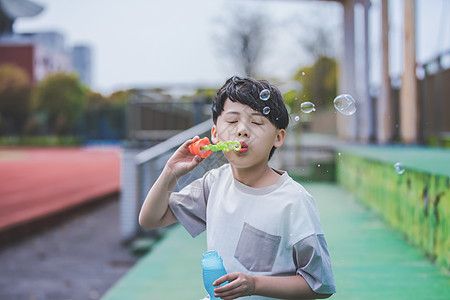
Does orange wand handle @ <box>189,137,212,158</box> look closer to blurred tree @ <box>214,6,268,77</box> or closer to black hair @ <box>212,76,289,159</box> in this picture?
black hair @ <box>212,76,289,159</box>

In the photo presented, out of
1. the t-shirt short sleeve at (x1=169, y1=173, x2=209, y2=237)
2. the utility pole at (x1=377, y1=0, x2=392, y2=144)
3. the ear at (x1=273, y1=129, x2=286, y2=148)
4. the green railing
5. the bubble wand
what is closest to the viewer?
the bubble wand

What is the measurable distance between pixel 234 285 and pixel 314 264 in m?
0.22

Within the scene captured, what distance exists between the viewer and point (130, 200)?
5605mm

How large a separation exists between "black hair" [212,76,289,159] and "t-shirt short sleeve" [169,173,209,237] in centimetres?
24

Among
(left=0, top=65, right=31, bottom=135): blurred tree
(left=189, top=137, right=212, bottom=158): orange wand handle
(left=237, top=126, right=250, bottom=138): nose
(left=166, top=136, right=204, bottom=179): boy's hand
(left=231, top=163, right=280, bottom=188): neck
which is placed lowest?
(left=231, top=163, right=280, bottom=188): neck

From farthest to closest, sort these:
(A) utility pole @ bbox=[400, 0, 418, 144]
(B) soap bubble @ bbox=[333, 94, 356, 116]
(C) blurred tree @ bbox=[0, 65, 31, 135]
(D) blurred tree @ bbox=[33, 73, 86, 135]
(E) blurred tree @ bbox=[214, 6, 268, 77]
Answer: (C) blurred tree @ bbox=[0, 65, 31, 135] < (D) blurred tree @ bbox=[33, 73, 86, 135] < (E) blurred tree @ bbox=[214, 6, 268, 77] < (A) utility pole @ bbox=[400, 0, 418, 144] < (B) soap bubble @ bbox=[333, 94, 356, 116]

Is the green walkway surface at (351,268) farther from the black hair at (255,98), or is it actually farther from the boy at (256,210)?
the black hair at (255,98)

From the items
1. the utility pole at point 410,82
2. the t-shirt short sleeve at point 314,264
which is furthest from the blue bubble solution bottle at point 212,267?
the utility pole at point 410,82

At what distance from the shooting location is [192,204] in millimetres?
1477

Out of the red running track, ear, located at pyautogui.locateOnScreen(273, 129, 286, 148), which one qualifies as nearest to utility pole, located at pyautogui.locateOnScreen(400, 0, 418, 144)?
ear, located at pyautogui.locateOnScreen(273, 129, 286, 148)

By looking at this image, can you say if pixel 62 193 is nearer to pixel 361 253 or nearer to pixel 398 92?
pixel 398 92

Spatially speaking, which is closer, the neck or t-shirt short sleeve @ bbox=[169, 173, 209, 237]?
the neck

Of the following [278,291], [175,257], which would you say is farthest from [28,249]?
[278,291]

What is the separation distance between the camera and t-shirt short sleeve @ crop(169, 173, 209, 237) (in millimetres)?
1476
